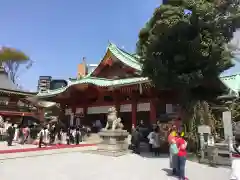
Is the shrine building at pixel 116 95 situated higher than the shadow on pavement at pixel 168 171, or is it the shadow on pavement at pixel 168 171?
the shrine building at pixel 116 95

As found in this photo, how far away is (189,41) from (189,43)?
111mm

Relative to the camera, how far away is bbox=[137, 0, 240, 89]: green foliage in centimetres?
1098

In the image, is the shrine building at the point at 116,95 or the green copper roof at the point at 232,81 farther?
the green copper roof at the point at 232,81

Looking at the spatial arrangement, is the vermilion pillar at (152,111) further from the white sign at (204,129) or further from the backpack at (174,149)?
the backpack at (174,149)

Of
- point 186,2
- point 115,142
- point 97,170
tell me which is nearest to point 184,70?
point 186,2

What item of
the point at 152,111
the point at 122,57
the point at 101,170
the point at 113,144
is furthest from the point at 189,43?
the point at 122,57

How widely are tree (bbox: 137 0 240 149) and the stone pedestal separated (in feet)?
Result: 12.7

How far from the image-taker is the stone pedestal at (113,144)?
460 inches

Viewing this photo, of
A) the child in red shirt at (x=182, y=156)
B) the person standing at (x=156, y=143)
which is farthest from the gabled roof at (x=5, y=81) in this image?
the child in red shirt at (x=182, y=156)

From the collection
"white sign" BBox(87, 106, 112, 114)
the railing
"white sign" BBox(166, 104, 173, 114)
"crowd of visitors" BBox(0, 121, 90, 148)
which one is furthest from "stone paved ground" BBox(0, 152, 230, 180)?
the railing

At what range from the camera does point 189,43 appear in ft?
37.0

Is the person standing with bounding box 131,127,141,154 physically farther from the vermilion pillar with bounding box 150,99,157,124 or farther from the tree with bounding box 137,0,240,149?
the vermilion pillar with bounding box 150,99,157,124

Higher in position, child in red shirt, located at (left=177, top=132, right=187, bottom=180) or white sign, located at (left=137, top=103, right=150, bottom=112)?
white sign, located at (left=137, top=103, right=150, bottom=112)

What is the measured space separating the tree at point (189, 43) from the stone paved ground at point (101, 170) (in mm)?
3640
